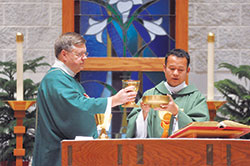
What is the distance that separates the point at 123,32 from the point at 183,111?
2.15 metres

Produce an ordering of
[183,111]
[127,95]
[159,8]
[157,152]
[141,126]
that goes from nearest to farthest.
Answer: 1. [157,152]
2. [127,95]
3. [141,126]
4. [183,111]
5. [159,8]

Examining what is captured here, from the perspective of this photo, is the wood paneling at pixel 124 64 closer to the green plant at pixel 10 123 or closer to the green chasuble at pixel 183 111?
the green plant at pixel 10 123

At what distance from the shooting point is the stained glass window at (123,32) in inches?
213

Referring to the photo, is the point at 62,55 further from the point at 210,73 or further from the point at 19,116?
the point at 210,73

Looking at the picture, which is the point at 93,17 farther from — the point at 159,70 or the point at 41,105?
the point at 41,105

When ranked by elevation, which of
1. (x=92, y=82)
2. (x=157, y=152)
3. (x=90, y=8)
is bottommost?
(x=157, y=152)

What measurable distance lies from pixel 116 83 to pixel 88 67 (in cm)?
38

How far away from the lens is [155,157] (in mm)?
2518

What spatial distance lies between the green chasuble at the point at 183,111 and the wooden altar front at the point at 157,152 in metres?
0.74

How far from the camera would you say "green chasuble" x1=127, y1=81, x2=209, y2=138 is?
3.40m

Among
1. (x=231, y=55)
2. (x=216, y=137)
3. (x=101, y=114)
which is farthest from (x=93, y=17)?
(x=216, y=137)

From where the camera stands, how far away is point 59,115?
3.23 meters

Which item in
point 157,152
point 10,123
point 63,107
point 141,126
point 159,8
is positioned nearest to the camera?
point 157,152

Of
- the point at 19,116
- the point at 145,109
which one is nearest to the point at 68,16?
the point at 19,116
